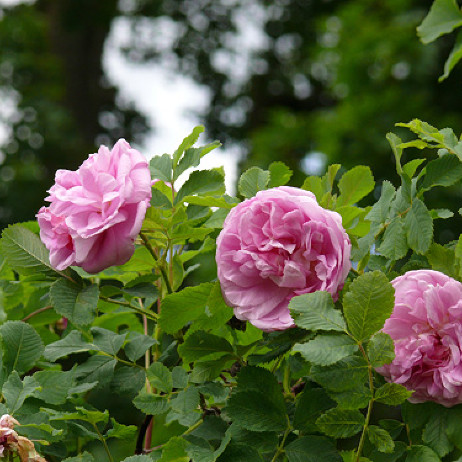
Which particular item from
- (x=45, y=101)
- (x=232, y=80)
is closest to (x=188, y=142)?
(x=45, y=101)

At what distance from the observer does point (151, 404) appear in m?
0.63

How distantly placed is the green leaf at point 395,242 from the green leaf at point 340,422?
→ 0.14m

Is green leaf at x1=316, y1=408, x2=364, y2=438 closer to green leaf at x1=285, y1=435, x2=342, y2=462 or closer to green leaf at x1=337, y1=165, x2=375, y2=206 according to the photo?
green leaf at x1=285, y1=435, x2=342, y2=462

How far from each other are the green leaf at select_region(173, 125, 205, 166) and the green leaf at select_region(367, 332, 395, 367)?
10.0 inches

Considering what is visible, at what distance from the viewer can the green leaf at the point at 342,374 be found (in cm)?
54

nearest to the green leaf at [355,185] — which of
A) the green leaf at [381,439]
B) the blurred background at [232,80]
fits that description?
the green leaf at [381,439]

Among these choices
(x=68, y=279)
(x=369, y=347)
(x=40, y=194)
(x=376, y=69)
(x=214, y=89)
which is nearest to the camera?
(x=369, y=347)

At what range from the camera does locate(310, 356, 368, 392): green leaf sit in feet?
1.78

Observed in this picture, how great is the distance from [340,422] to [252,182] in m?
0.21

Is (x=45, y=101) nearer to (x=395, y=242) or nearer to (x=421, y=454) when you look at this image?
(x=395, y=242)

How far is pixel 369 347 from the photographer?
1.76ft

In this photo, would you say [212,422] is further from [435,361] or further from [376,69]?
[376,69]

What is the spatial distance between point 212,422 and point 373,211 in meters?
0.22

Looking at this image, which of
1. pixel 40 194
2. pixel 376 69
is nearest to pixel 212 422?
pixel 376 69
